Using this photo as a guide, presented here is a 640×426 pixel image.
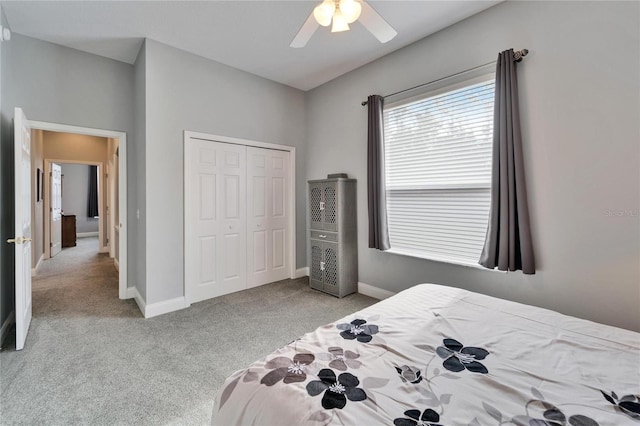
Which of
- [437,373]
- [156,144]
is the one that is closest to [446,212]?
[437,373]

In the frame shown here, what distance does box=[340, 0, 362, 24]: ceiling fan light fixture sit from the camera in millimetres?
1600

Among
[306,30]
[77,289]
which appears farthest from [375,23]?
[77,289]

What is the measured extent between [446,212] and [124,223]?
3760 millimetres

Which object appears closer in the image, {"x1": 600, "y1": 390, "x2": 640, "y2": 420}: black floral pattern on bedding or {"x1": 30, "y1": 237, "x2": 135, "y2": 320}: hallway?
{"x1": 600, "y1": 390, "x2": 640, "y2": 420}: black floral pattern on bedding

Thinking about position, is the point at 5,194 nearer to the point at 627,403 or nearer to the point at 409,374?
the point at 409,374

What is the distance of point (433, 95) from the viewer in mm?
2902

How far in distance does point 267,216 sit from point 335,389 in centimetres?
333

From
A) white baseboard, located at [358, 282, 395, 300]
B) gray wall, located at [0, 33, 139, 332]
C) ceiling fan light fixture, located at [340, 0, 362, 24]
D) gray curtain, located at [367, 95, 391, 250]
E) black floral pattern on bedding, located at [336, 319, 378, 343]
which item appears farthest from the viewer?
white baseboard, located at [358, 282, 395, 300]

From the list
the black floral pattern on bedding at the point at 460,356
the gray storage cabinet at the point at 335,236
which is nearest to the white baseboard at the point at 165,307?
the gray storage cabinet at the point at 335,236

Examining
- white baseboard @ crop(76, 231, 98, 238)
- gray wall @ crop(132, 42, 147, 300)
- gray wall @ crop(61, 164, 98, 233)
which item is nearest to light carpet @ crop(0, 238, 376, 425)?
gray wall @ crop(132, 42, 147, 300)

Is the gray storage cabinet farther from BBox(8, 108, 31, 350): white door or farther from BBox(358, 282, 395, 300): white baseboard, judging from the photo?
BBox(8, 108, 31, 350): white door

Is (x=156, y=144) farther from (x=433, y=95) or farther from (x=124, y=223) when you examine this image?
(x=433, y=95)

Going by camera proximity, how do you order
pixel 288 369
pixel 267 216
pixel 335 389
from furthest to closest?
pixel 267 216 → pixel 288 369 → pixel 335 389

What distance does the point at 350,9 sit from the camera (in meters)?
1.62
